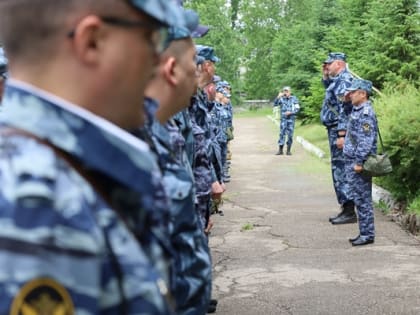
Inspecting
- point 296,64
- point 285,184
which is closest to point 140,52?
point 285,184

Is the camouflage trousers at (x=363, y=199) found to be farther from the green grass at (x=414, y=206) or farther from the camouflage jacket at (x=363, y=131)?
the green grass at (x=414, y=206)

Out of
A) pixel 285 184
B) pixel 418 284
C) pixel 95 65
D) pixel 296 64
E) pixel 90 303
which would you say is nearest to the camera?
pixel 90 303

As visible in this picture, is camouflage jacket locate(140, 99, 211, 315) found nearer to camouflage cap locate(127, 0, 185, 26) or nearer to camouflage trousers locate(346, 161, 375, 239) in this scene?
camouflage cap locate(127, 0, 185, 26)

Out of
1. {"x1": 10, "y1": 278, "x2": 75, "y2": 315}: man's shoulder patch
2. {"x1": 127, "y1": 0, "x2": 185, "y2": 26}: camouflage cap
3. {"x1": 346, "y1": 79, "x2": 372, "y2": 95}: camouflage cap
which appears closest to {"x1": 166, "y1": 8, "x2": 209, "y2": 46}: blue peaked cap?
{"x1": 127, "y1": 0, "x2": 185, "y2": 26}: camouflage cap

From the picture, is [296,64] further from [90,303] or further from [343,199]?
[90,303]

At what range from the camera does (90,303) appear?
115cm

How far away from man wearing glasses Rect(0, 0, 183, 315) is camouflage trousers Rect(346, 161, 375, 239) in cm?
725

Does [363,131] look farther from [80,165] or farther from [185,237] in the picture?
[80,165]

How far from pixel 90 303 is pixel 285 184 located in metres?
13.6

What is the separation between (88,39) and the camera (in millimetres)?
1270

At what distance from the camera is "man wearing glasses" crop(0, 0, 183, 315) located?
3.69ft

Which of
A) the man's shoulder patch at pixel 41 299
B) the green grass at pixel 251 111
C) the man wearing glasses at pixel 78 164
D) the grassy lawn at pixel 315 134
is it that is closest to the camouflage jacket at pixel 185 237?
the man wearing glasses at pixel 78 164

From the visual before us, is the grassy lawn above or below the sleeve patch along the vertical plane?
below

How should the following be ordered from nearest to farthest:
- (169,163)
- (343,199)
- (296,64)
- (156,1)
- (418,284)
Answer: (156,1), (169,163), (418,284), (343,199), (296,64)
